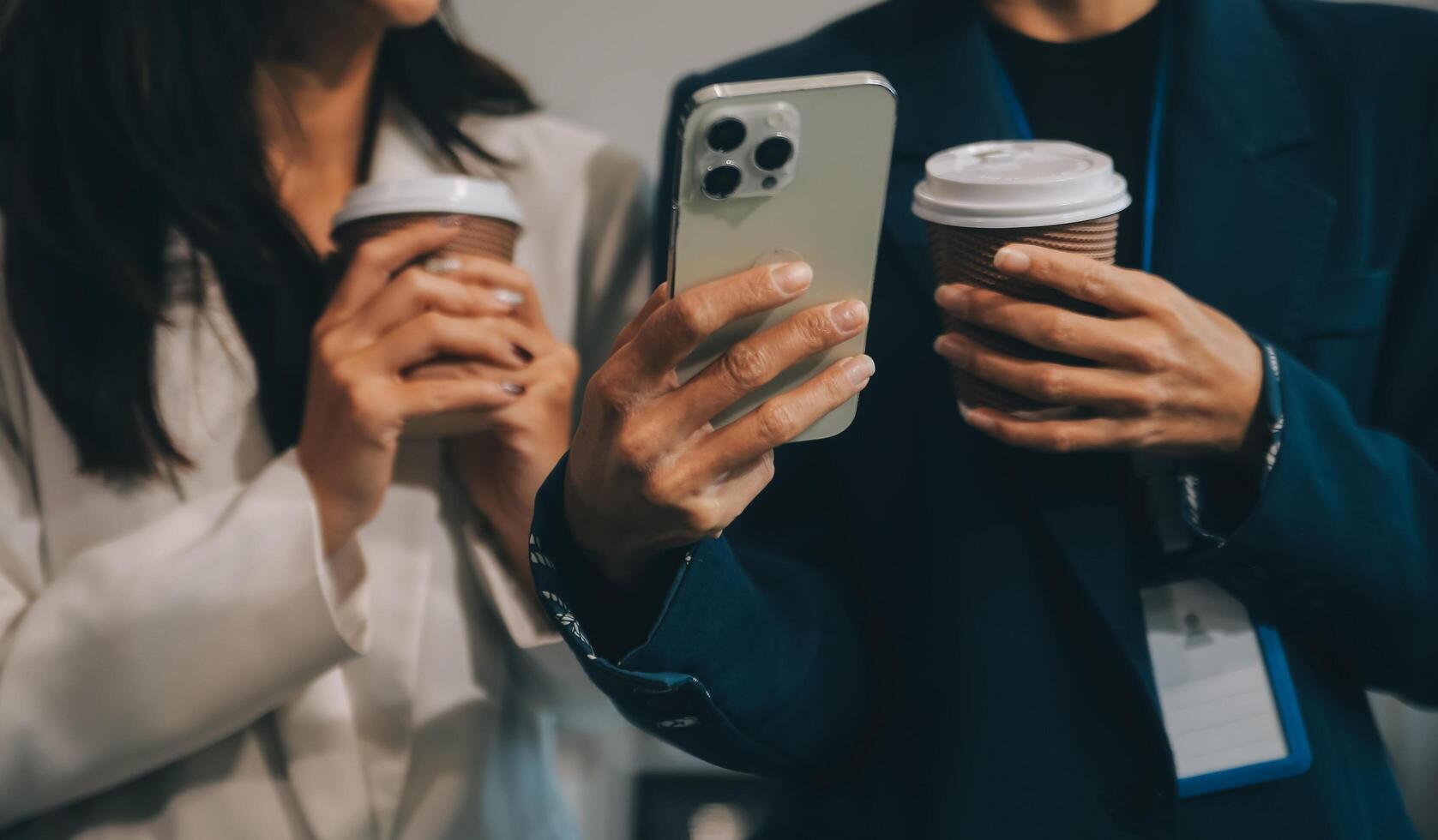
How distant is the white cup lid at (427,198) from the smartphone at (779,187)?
0.29m

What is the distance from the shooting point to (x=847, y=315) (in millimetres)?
720

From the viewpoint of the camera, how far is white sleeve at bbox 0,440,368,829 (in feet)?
3.14

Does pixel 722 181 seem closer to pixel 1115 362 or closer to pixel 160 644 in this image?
pixel 1115 362

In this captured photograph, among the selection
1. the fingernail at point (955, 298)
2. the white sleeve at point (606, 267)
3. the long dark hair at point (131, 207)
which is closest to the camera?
the fingernail at point (955, 298)

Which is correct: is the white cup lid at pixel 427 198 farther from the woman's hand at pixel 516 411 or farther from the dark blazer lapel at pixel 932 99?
the dark blazer lapel at pixel 932 99

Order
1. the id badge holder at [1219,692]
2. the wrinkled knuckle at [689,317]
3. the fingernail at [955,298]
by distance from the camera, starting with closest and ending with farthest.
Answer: the wrinkled knuckle at [689,317] → the fingernail at [955,298] → the id badge holder at [1219,692]

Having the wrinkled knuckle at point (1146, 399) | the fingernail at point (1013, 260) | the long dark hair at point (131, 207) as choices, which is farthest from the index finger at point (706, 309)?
the long dark hair at point (131, 207)

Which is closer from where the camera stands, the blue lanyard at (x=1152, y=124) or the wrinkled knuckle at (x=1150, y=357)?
the wrinkled knuckle at (x=1150, y=357)

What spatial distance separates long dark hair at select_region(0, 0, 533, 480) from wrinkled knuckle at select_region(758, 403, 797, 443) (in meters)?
0.55

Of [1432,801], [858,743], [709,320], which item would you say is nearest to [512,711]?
[858,743]

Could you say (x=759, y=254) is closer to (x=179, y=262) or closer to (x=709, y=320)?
(x=709, y=320)

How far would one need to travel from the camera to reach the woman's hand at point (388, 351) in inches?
36.6

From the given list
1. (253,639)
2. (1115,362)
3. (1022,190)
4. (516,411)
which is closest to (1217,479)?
(1115,362)

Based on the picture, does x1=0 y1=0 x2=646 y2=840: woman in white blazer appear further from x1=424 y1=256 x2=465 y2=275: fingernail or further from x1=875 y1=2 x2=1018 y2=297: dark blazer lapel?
x1=875 y1=2 x2=1018 y2=297: dark blazer lapel
